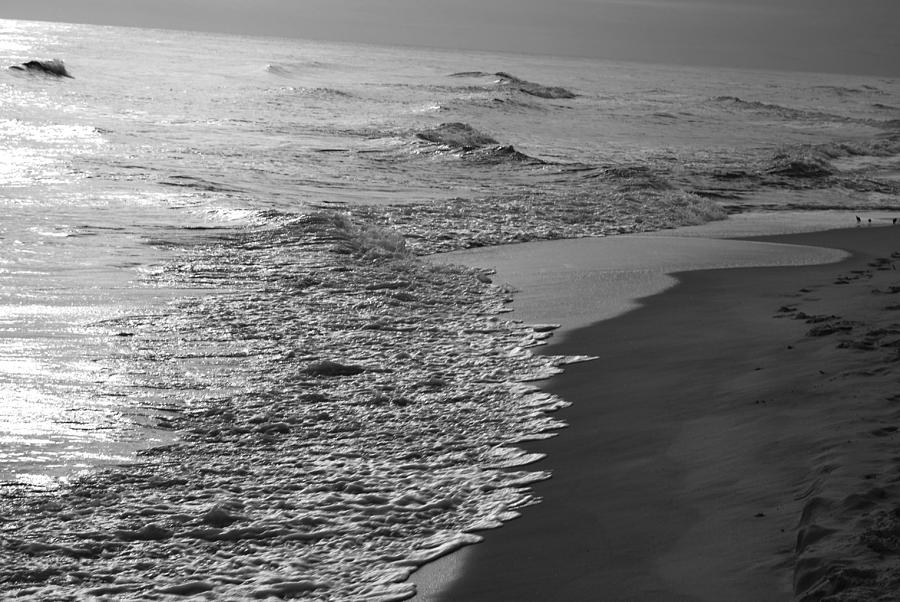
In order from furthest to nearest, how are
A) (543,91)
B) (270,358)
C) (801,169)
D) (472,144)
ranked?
(543,91) → (472,144) → (801,169) → (270,358)

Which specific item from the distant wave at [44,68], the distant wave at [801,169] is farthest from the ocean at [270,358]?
the distant wave at [44,68]

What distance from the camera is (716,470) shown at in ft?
13.1

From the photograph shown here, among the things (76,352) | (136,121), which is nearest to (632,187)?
A: (76,352)

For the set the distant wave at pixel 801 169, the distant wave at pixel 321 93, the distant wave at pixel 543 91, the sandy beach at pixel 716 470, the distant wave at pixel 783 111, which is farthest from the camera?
the distant wave at pixel 543 91

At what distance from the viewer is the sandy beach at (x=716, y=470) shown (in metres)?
3.08

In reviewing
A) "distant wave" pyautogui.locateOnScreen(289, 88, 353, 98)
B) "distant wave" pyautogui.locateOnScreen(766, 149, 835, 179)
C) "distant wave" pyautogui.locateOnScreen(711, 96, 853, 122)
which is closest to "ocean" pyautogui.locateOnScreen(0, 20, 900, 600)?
"distant wave" pyautogui.locateOnScreen(766, 149, 835, 179)

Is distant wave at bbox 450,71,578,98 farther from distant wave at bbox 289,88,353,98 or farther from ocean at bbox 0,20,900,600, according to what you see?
ocean at bbox 0,20,900,600

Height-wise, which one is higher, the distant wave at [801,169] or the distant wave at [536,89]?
the distant wave at [536,89]

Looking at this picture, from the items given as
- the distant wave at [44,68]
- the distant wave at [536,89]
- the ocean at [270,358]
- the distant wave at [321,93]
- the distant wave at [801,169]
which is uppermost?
the distant wave at [536,89]

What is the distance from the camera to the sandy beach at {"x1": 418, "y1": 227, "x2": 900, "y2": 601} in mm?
3080

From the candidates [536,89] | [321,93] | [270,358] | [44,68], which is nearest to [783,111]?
[536,89]

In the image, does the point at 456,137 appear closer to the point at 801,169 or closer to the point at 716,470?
the point at 801,169

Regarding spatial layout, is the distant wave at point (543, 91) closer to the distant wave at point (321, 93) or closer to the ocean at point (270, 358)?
the distant wave at point (321, 93)

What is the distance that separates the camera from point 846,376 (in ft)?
15.9
